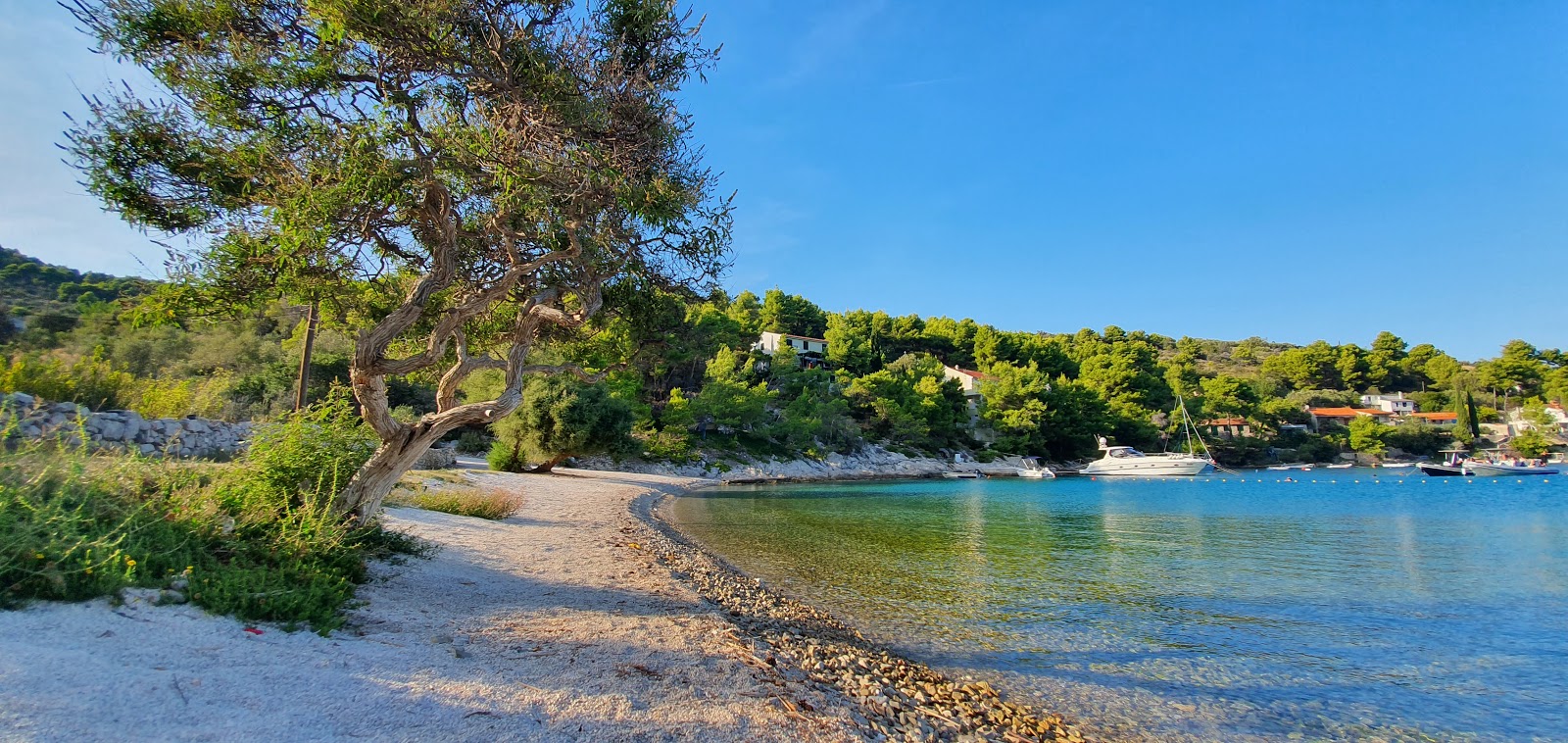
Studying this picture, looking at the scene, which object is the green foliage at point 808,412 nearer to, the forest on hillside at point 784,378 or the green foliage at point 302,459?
the forest on hillside at point 784,378

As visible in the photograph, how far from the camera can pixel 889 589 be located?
10.6 meters

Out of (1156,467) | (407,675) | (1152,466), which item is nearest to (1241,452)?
(1156,467)

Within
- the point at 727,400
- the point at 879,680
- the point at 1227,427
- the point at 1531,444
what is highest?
the point at 1227,427

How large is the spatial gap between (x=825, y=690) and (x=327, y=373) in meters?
39.4

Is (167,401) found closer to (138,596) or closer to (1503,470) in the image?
(138,596)

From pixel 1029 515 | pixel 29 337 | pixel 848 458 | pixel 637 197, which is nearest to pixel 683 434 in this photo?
pixel 848 458

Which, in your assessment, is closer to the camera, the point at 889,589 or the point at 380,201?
the point at 380,201

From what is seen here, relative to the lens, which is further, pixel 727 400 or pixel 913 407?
pixel 913 407

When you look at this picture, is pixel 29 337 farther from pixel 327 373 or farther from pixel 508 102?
pixel 508 102

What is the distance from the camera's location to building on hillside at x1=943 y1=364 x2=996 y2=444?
6938 cm

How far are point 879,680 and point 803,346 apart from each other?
73.7 meters

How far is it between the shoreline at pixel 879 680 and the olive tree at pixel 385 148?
3986mm

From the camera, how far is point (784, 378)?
6047cm

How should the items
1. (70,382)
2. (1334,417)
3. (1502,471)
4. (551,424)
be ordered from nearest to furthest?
(70,382) → (551,424) → (1502,471) → (1334,417)
